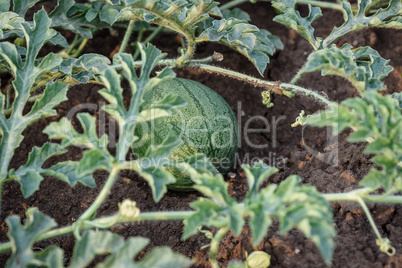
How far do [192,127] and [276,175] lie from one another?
617 mm

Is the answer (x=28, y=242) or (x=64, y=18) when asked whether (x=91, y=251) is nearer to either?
(x=28, y=242)

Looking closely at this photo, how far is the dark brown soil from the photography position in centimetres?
217

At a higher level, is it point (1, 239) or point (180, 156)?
point (180, 156)

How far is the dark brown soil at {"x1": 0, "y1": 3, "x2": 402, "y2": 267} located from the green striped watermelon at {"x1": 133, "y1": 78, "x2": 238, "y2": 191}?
0.94 feet

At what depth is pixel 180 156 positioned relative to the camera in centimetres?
249

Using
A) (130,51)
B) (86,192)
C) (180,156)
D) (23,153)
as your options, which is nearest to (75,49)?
(130,51)

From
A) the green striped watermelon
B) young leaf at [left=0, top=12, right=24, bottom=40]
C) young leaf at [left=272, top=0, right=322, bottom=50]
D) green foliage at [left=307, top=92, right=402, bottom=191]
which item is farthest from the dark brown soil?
young leaf at [left=0, top=12, right=24, bottom=40]

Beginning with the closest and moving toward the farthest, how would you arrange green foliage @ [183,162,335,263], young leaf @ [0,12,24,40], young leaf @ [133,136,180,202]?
1. green foliage @ [183,162,335,263]
2. young leaf @ [133,136,180,202]
3. young leaf @ [0,12,24,40]

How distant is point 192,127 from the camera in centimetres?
248

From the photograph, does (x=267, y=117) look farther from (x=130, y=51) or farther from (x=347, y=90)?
(x=130, y=51)

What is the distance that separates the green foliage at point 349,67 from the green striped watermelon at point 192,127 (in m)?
0.63

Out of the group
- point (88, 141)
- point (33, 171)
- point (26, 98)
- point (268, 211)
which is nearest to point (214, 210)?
point (268, 211)

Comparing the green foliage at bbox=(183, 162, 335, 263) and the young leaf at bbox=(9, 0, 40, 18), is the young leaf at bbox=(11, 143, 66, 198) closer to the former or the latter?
the green foliage at bbox=(183, 162, 335, 263)

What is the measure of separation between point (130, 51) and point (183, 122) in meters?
1.29
